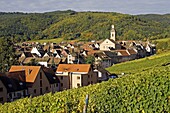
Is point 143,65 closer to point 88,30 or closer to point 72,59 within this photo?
point 72,59

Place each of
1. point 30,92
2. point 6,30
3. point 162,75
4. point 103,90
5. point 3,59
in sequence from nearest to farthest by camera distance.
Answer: point 162,75
point 103,90
point 30,92
point 3,59
point 6,30

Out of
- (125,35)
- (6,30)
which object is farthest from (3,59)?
(6,30)

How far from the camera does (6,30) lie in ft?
598

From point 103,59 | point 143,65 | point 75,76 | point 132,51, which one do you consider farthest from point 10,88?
point 132,51

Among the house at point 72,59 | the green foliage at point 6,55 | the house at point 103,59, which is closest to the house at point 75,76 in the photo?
the green foliage at point 6,55

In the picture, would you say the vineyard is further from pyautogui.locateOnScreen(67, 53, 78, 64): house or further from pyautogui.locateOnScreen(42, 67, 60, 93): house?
pyautogui.locateOnScreen(67, 53, 78, 64): house

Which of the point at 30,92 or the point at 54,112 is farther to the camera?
the point at 30,92

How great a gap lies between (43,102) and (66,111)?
1.72 metres

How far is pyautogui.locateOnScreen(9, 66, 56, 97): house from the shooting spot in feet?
114

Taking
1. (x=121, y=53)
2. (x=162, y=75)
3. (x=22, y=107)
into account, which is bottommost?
(x=121, y=53)

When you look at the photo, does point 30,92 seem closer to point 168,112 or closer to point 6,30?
point 168,112

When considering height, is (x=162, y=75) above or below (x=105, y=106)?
above

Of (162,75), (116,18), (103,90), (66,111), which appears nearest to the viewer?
(66,111)

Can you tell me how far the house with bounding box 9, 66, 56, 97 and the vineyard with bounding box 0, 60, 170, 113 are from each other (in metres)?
22.3
